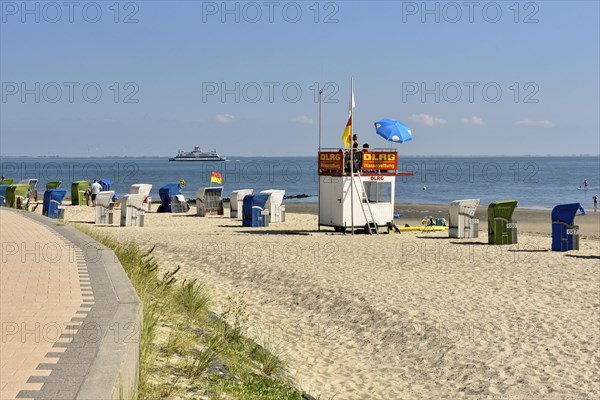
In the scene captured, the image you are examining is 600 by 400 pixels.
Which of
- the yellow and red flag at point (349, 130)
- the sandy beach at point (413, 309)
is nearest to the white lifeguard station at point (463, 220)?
the sandy beach at point (413, 309)

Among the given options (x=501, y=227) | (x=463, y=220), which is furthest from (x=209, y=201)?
(x=501, y=227)

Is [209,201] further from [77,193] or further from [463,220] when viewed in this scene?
[463,220]

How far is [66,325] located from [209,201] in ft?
95.5

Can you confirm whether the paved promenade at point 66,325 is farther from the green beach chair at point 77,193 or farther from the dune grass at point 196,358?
the green beach chair at point 77,193

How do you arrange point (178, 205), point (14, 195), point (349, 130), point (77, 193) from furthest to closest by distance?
1. point (77, 193)
2. point (178, 205)
3. point (14, 195)
4. point (349, 130)

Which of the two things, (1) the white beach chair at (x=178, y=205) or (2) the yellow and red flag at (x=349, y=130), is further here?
(1) the white beach chair at (x=178, y=205)

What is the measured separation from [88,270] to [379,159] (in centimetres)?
1671

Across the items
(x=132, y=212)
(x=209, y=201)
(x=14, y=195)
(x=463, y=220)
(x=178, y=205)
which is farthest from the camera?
(x=178, y=205)

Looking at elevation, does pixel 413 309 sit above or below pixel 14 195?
below

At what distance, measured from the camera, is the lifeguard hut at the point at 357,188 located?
88.8ft

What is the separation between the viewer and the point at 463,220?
2630 cm

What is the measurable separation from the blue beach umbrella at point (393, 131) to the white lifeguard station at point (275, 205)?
6.81 m

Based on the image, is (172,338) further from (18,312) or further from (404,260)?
(404,260)

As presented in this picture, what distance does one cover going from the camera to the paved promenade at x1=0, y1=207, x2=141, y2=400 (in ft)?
20.2
